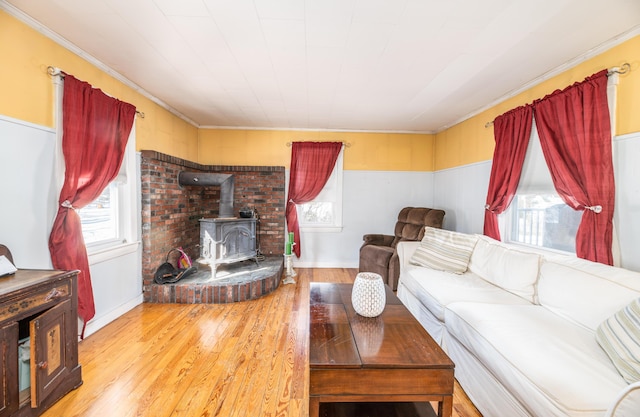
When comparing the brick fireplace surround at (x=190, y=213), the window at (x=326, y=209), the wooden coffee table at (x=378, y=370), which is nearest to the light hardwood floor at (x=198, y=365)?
the brick fireplace surround at (x=190, y=213)

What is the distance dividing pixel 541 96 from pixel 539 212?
110 cm

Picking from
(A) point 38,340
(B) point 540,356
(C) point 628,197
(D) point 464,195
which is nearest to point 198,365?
(A) point 38,340

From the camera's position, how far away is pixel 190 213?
13.0 feet

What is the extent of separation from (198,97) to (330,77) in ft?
5.37

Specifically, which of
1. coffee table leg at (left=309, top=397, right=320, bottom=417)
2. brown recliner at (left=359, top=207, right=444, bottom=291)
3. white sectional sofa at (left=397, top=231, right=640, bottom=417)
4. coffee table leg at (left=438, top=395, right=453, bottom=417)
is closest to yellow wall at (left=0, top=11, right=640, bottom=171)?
brown recliner at (left=359, top=207, right=444, bottom=291)

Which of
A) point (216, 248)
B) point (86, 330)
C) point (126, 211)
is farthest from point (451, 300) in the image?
point (126, 211)

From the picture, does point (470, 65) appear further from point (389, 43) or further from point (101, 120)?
point (101, 120)

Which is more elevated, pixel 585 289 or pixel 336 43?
pixel 336 43

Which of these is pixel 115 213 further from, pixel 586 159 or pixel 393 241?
pixel 586 159

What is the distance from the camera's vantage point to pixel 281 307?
9.81 ft

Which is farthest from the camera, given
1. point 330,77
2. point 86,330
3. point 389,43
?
point 330,77

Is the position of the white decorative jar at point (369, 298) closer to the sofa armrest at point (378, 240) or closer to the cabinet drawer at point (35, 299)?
the cabinet drawer at point (35, 299)

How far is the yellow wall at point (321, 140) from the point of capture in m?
4.47

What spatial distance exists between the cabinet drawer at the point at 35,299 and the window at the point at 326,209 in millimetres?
3231
